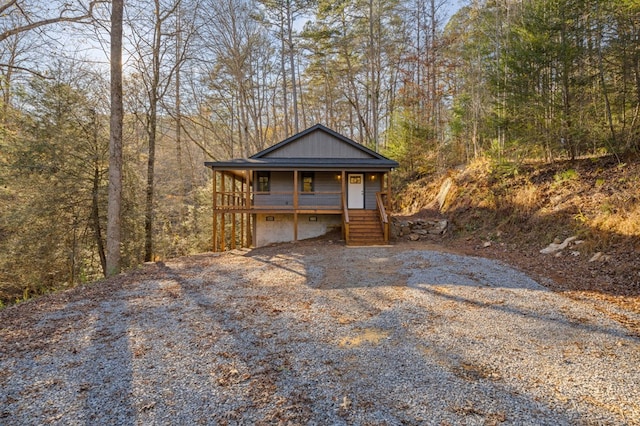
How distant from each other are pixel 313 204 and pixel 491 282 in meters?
8.55

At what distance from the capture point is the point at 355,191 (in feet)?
47.8

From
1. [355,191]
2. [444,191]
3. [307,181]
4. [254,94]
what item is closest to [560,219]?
[444,191]

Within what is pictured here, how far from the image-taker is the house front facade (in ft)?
42.7

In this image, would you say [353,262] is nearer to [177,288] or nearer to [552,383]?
[177,288]

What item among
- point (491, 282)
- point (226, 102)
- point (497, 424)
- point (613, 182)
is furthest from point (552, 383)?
point (226, 102)

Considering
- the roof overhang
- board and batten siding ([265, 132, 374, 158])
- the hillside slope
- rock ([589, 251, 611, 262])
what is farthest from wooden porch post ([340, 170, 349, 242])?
rock ([589, 251, 611, 262])

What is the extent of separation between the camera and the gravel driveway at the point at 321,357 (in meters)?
2.76

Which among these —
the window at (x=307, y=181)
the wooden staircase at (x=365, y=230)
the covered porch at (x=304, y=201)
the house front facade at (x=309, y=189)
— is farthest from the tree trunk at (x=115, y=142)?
the wooden staircase at (x=365, y=230)

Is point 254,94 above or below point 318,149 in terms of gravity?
above

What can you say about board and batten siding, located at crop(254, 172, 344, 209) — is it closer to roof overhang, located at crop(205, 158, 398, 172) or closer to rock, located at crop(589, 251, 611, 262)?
roof overhang, located at crop(205, 158, 398, 172)

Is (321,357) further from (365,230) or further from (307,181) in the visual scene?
(307,181)

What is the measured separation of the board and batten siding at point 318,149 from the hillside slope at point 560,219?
17.5ft

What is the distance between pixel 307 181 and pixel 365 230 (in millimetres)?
3850

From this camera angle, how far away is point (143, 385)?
316 centimetres
